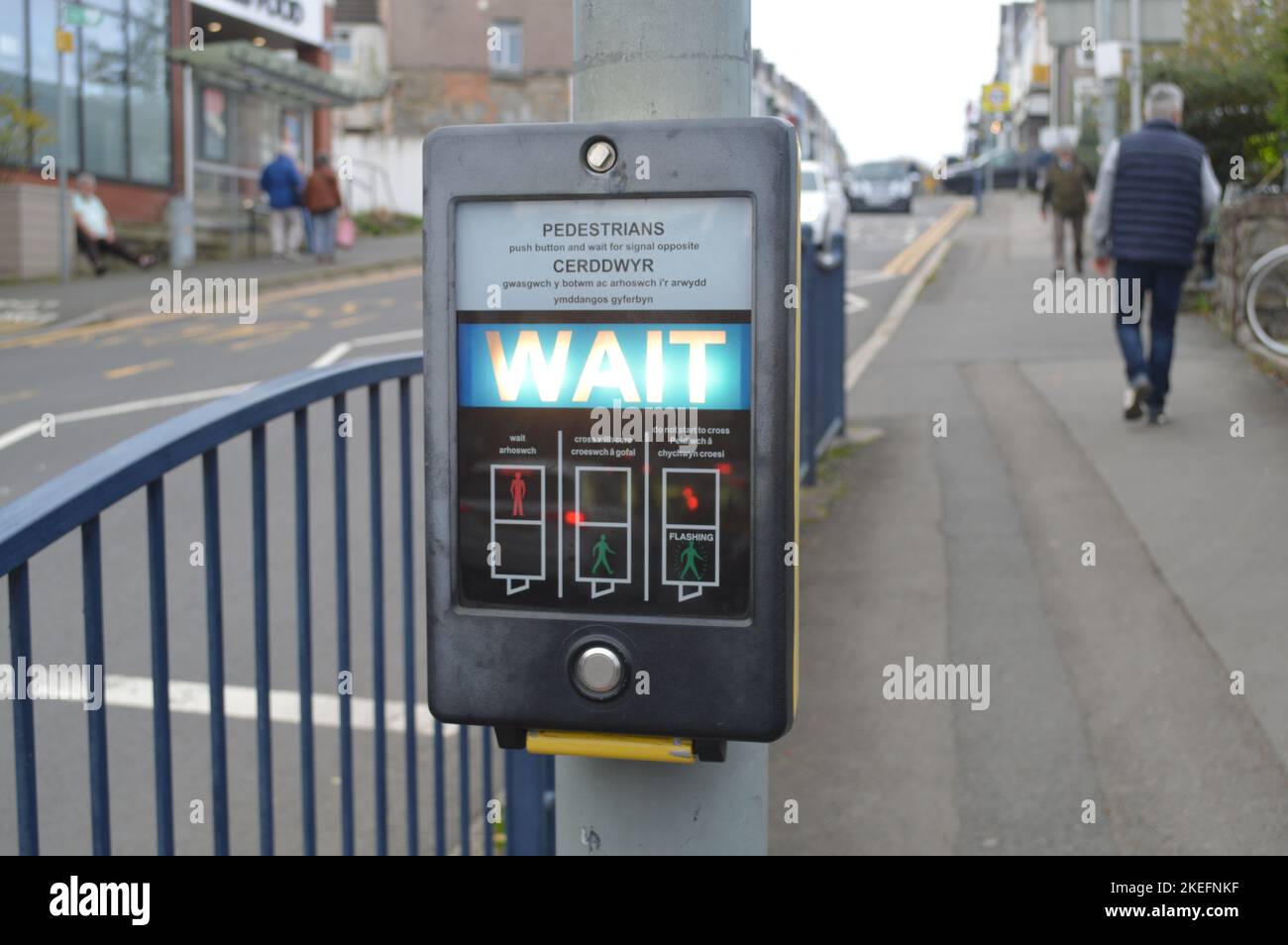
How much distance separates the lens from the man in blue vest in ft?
28.4

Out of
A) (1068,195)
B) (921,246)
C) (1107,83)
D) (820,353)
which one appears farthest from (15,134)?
(820,353)

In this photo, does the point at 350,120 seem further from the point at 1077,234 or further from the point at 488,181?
the point at 488,181

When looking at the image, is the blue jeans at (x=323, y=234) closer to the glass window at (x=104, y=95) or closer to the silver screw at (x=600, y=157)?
the glass window at (x=104, y=95)

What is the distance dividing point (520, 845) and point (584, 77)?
6.74 ft

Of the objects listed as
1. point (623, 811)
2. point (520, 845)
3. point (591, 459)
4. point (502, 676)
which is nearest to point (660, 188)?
point (591, 459)

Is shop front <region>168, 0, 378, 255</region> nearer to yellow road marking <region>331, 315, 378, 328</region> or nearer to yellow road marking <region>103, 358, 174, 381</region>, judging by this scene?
yellow road marking <region>331, 315, 378, 328</region>

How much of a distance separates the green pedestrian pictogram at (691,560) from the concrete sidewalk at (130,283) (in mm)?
16028

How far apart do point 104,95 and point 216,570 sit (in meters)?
25.2

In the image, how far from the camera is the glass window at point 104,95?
24.7 m

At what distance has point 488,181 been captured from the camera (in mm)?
1748

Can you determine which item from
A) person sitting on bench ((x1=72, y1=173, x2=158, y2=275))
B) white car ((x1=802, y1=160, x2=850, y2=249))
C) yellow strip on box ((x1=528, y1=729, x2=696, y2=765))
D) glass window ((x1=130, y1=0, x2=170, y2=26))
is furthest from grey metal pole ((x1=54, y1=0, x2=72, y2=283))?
yellow strip on box ((x1=528, y1=729, x2=696, y2=765))

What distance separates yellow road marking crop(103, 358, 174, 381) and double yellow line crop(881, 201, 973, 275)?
11.9 meters

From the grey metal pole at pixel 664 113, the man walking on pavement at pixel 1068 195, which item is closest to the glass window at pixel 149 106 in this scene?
the man walking on pavement at pixel 1068 195

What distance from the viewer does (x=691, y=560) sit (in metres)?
1.72
